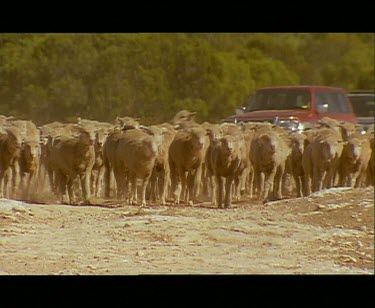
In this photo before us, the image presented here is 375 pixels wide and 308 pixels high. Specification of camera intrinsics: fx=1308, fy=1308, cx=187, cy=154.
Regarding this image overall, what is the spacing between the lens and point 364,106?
17.0m

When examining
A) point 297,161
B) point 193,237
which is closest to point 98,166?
point 193,237

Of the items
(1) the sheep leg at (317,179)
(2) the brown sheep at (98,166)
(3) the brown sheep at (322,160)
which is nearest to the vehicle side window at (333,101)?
(3) the brown sheep at (322,160)

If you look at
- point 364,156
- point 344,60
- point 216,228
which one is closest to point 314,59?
point 344,60

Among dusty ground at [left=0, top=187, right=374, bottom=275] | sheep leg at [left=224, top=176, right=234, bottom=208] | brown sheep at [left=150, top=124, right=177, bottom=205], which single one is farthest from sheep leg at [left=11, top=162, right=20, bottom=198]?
sheep leg at [left=224, top=176, right=234, bottom=208]

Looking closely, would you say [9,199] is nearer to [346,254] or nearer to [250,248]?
[250,248]

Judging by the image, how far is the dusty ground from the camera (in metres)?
16.6

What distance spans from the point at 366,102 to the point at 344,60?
0.62m

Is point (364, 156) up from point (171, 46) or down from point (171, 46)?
down

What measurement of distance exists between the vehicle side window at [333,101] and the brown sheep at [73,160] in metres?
3.02

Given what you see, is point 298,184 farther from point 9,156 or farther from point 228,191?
point 9,156

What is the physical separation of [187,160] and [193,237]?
122cm

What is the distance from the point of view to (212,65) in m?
17.2

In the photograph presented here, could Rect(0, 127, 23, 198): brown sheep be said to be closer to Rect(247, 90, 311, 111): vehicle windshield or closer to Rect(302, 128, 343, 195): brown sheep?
Rect(247, 90, 311, 111): vehicle windshield

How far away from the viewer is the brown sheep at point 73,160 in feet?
56.5
